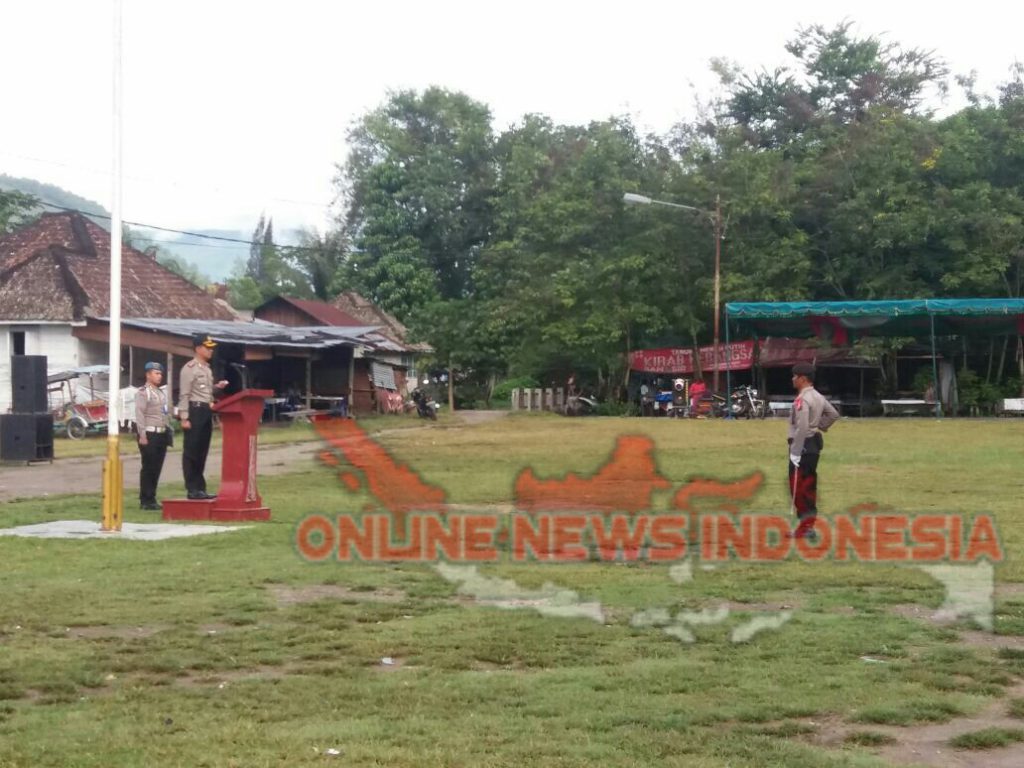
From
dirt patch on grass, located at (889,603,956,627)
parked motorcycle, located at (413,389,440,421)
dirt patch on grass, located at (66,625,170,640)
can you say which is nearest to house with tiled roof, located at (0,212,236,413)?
parked motorcycle, located at (413,389,440,421)

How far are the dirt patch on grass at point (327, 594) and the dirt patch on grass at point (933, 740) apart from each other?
3.90 metres

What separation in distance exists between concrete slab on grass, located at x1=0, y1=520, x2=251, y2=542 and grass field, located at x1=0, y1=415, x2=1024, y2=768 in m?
0.42

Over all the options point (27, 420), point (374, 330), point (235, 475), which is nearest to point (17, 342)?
point (374, 330)

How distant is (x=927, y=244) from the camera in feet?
141

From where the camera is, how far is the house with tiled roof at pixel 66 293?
38.5 metres

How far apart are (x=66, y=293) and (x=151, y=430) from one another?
26289 mm

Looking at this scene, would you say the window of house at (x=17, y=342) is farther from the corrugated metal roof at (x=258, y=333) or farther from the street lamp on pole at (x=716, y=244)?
the street lamp on pole at (x=716, y=244)

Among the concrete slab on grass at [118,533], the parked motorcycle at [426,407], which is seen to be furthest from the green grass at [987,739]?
the parked motorcycle at [426,407]

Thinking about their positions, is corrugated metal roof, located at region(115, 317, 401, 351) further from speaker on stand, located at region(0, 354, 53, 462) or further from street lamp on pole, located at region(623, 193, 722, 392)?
street lamp on pole, located at region(623, 193, 722, 392)

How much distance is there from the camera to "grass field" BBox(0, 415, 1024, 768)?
5.32 metres

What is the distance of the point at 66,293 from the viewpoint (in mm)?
38875

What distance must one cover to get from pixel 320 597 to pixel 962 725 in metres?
4.56

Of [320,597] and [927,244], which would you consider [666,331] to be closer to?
[927,244]

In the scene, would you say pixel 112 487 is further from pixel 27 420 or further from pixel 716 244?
pixel 716 244
